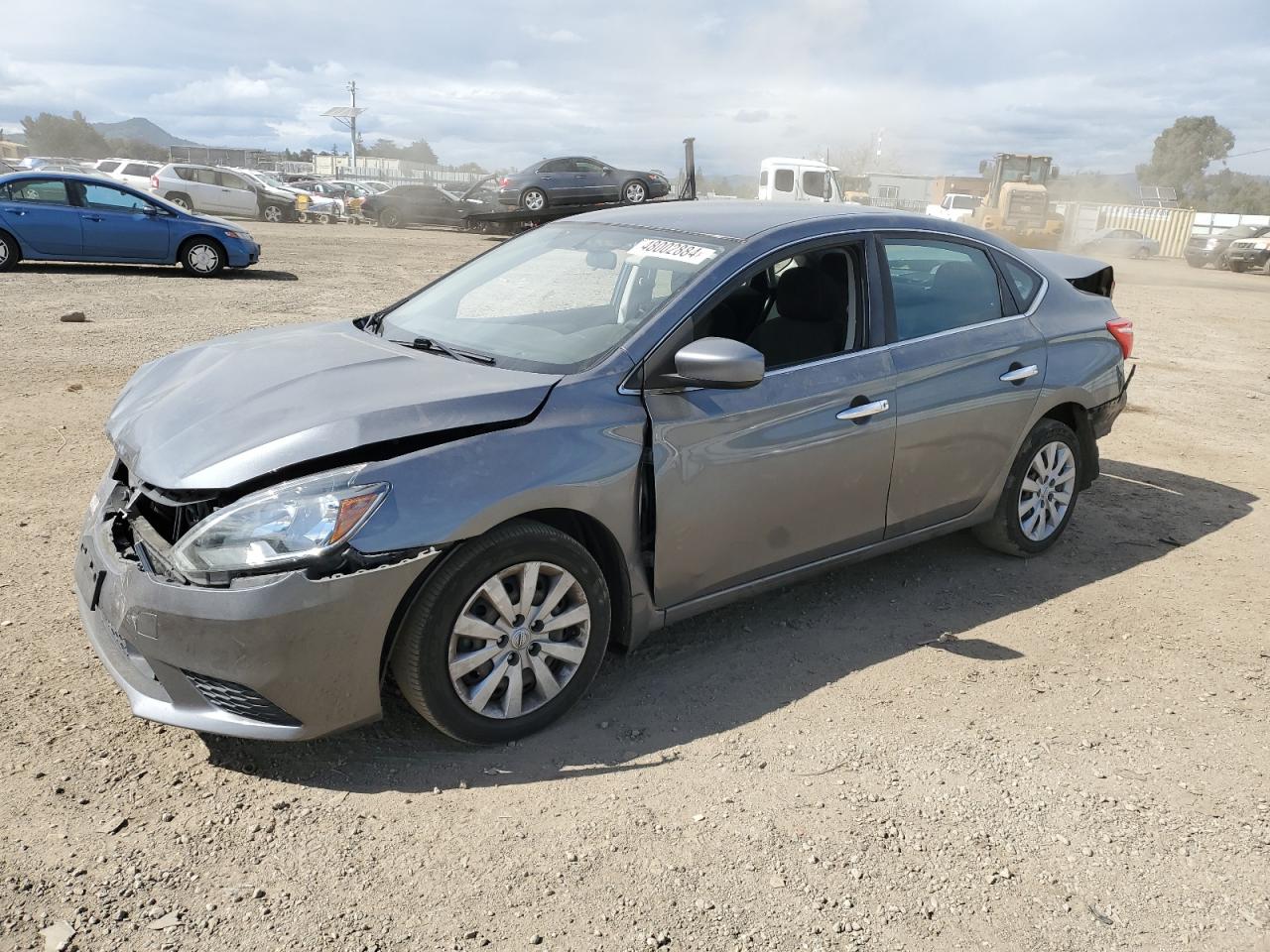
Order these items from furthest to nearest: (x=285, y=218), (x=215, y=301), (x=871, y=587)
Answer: (x=285, y=218) < (x=215, y=301) < (x=871, y=587)

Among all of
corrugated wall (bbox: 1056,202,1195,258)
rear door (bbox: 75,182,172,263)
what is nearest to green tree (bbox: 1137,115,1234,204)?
corrugated wall (bbox: 1056,202,1195,258)

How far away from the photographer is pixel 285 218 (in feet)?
106

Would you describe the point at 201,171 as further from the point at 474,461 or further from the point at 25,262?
the point at 474,461

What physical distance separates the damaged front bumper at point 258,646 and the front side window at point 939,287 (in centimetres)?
240

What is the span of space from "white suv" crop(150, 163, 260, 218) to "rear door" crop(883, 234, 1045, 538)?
27.5m

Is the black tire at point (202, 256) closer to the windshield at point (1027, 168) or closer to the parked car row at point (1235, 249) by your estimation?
the windshield at point (1027, 168)

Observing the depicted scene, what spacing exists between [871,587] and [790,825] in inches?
78.0

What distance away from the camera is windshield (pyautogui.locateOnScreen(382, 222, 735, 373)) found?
3699 mm

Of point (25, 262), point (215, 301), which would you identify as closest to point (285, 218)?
point (25, 262)

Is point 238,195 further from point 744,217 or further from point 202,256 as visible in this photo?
Result: point 744,217

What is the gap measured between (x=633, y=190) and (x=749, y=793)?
81.7ft

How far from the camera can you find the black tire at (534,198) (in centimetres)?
2592

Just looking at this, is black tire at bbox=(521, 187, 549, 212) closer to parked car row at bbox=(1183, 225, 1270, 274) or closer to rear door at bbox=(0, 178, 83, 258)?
rear door at bbox=(0, 178, 83, 258)

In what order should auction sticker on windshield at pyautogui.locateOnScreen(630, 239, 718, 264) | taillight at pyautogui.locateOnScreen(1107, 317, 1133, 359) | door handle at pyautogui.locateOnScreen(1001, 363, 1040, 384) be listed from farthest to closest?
taillight at pyautogui.locateOnScreen(1107, 317, 1133, 359), door handle at pyautogui.locateOnScreen(1001, 363, 1040, 384), auction sticker on windshield at pyautogui.locateOnScreen(630, 239, 718, 264)
